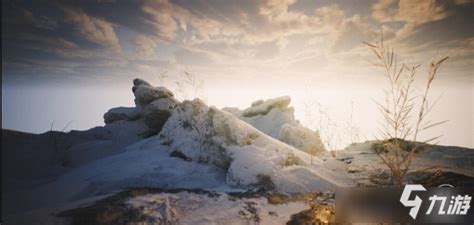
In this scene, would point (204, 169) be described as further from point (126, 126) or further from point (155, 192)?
point (126, 126)

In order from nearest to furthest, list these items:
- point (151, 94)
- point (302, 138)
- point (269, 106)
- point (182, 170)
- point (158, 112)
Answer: point (182, 170)
point (158, 112)
point (302, 138)
point (151, 94)
point (269, 106)

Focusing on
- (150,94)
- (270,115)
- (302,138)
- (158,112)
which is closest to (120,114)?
(150,94)

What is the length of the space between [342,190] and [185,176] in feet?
9.36

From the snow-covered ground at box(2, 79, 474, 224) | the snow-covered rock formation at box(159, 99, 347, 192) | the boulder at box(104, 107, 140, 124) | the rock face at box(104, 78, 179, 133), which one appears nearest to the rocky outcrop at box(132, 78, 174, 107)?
the rock face at box(104, 78, 179, 133)

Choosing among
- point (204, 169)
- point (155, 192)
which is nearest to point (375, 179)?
point (204, 169)

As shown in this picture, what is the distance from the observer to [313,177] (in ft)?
14.3

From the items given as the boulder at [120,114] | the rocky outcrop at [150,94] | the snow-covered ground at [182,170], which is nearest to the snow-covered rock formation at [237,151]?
the snow-covered ground at [182,170]

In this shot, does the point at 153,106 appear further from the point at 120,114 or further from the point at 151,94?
the point at 120,114

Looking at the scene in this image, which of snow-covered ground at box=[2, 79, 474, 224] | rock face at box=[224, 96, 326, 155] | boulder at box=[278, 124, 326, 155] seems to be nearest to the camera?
snow-covered ground at box=[2, 79, 474, 224]

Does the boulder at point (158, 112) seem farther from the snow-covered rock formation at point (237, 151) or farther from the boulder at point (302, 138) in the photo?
the boulder at point (302, 138)

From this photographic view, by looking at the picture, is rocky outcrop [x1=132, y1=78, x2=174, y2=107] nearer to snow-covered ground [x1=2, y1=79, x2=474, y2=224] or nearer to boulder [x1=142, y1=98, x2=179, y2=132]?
boulder [x1=142, y1=98, x2=179, y2=132]

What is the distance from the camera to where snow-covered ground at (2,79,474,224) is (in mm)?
3070

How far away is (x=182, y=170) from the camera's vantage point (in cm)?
459

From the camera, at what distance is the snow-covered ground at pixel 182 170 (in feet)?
10.1
